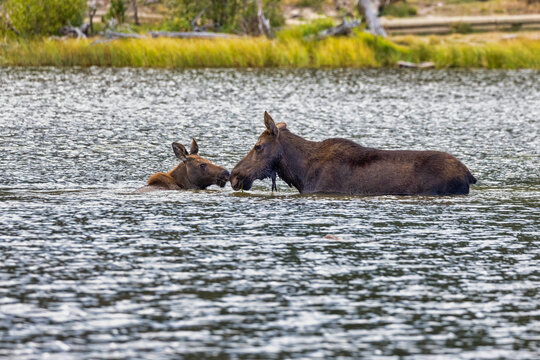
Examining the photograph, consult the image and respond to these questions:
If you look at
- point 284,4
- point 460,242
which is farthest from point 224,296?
point 284,4

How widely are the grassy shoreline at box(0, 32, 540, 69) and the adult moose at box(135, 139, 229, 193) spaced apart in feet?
131

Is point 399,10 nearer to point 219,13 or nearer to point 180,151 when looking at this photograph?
point 219,13

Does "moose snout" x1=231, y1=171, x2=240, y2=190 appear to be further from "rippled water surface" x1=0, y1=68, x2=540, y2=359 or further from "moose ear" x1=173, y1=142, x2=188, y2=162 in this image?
"moose ear" x1=173, y1=142, x2=188, y2=162

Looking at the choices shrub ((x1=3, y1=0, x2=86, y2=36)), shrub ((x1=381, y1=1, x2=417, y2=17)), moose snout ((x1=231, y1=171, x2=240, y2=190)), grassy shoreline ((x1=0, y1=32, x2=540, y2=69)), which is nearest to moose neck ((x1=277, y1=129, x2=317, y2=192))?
moose snout ((x1=231, y1=171, x2=240, y2=190))

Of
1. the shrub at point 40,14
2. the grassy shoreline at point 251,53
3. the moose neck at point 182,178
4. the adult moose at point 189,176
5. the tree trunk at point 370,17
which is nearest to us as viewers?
the adult moose at point 189,176

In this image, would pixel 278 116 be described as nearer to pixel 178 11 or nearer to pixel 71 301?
pixel 71 301

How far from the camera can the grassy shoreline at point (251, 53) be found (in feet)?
196

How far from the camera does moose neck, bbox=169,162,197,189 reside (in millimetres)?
19844

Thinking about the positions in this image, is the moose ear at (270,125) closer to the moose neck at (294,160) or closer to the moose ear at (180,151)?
the moose neck at (294,160)

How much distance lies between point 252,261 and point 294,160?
5526mm

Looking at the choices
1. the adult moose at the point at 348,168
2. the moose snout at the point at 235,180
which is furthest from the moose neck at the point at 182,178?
the adult moose at the point at 348,168

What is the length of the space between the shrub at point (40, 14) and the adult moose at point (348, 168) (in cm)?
4757

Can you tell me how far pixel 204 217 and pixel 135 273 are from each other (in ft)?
13.4

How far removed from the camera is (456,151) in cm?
2675
